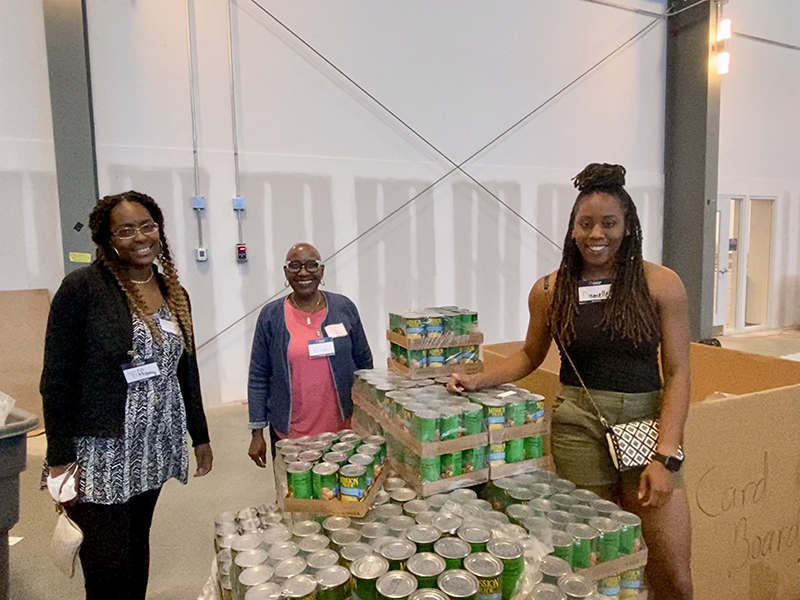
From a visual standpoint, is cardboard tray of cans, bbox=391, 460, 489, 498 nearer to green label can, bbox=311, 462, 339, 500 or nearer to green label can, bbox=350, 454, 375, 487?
green label can, bbox=350, 454, 375, 487

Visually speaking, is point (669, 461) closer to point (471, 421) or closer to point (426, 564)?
point (471, 421)

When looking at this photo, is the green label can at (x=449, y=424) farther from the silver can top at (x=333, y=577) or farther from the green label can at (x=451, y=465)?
the silver can top at (x=333, y=577)

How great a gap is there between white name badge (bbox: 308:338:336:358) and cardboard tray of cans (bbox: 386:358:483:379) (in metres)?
0.30

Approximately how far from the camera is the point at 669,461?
1.54 metres

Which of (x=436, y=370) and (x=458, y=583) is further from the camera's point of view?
(x=436, y=370)

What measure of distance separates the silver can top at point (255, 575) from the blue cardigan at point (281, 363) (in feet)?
3.65

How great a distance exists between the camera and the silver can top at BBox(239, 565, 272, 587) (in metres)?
1.13

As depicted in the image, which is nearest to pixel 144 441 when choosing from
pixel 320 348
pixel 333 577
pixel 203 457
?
pixel 203 457

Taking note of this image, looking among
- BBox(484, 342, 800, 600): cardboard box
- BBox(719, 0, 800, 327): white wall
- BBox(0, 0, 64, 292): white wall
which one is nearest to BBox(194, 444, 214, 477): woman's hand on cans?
BBox(484, 342, 800, 600): cardboard box

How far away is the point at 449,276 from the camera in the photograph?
5738 millimetres

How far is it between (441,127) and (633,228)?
13.6 ft

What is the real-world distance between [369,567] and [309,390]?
47.1 inches

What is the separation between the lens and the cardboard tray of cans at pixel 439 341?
203 cm

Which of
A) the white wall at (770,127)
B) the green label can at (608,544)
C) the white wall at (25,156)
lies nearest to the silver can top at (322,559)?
the green label can at (608,544)
